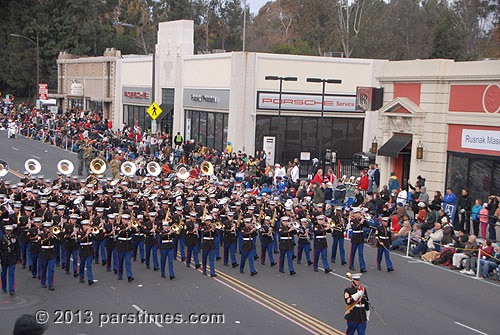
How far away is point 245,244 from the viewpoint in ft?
53.1

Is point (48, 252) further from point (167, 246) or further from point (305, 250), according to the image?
point (305, 250)

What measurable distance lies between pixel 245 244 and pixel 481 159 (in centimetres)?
1160

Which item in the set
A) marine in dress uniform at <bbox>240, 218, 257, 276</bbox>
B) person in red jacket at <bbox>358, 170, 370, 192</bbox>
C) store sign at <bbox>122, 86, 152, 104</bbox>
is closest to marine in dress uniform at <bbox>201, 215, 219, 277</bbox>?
marine in dress uniform at <bbox>240, 218, 257, 276</bbox>

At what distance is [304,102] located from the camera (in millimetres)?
36625

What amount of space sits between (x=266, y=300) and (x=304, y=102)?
23.9 metres

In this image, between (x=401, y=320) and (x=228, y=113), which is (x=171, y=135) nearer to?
(x=228, y=113)

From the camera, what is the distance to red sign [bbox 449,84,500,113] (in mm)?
22797

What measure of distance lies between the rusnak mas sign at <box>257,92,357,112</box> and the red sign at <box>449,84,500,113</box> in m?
12.9

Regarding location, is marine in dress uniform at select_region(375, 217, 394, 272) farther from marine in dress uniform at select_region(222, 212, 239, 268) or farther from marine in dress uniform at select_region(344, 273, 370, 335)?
marine in dress uniform at select_region(344, 273, 370, 335)

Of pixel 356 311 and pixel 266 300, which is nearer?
pixel 356 311

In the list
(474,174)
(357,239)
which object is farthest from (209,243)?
(474,174)

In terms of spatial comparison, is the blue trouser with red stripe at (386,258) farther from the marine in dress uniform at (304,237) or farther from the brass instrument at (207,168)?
the brass instrument at (207,168)

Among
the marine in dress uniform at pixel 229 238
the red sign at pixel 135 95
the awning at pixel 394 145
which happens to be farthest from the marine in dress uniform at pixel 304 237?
the red sign at pixel 135 95

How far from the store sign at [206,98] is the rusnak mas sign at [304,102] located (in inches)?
102
